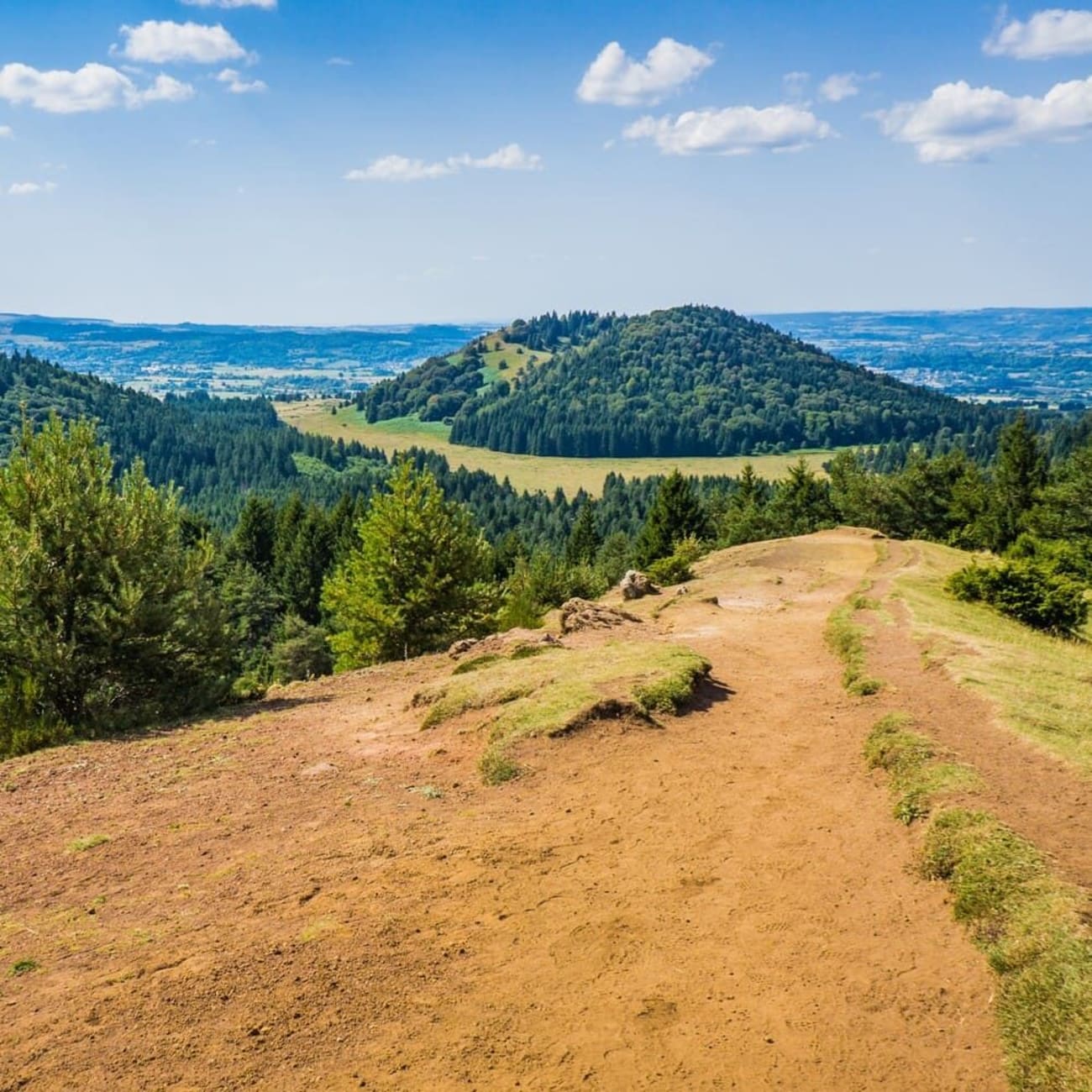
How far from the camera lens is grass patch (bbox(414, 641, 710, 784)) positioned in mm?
17734

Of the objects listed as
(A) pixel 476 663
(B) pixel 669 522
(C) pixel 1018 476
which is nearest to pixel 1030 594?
(A) pixel 476 663

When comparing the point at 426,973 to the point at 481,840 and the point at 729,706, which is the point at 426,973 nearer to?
the point at 481,840

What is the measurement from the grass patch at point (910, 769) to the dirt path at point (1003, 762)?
0.45m

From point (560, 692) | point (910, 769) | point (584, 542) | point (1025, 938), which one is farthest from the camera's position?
point (584, 542)

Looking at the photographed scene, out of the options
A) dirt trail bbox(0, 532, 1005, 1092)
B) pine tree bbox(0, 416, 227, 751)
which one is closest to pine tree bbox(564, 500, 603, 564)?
pine tree bbox(0, 416, 227, 751)

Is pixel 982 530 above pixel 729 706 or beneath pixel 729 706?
beneath

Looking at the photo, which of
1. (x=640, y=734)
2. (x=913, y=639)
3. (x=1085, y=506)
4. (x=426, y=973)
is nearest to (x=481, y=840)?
(x=426, y=973)

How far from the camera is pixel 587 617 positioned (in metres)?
30.7

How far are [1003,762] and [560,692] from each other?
9349mm

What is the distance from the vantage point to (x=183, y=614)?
24.3m

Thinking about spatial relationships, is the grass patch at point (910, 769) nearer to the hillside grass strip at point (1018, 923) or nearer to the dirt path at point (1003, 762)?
the hillside grass strip at point (1018, 923)

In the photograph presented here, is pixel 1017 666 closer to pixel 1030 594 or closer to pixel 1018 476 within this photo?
pixel 1030 594

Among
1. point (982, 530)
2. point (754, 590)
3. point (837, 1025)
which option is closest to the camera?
point (837, 1025)

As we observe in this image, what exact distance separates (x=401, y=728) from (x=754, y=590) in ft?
95.4
